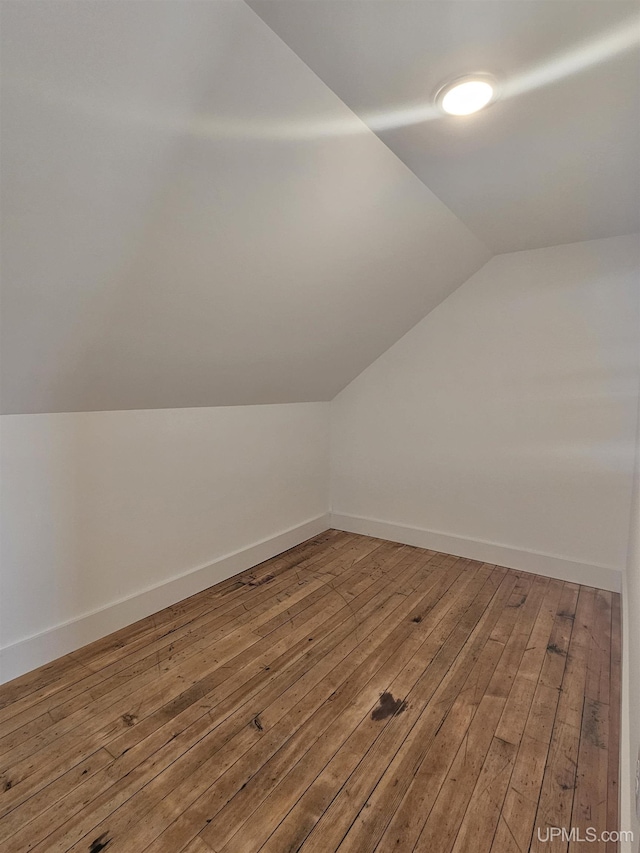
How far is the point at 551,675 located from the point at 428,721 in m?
0.67

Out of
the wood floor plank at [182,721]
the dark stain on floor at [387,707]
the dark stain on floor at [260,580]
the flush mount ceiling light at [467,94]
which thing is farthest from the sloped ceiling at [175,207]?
the dark stain on floor at [387,707]

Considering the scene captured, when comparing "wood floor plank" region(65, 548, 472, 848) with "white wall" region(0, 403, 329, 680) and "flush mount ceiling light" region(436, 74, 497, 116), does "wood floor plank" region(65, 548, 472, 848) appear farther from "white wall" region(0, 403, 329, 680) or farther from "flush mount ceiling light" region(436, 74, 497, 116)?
"flush mount ceiling light" region(436, 74, 497, 116)

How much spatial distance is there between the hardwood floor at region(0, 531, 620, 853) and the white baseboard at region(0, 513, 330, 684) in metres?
0.06

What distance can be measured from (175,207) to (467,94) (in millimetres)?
1007

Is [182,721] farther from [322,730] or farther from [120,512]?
[120,512]

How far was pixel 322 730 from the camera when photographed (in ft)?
5.36

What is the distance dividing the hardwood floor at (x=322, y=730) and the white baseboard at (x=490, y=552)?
0.22m

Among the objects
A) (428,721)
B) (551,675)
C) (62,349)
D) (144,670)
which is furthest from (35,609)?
(551,675)

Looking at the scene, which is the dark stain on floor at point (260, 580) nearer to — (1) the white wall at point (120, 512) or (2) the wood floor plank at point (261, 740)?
(1) the white wall at point (120, 512)

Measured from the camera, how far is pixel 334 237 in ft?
6.47

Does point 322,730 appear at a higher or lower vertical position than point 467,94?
lower

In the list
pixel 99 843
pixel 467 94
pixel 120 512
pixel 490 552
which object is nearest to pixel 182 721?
pixel 99 843

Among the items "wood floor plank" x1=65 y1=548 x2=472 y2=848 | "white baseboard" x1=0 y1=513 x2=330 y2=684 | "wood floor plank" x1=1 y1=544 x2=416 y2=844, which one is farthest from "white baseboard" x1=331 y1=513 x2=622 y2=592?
"wood floor plank" x1=1 y1=544 x2=416 y2=844

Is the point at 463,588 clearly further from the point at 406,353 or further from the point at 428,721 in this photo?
the point at 406,353
